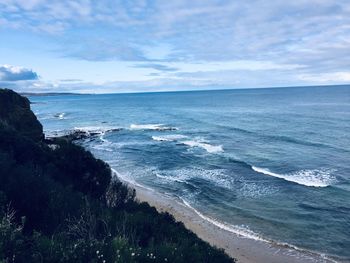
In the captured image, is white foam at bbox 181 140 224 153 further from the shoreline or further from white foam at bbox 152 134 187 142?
the shoreline

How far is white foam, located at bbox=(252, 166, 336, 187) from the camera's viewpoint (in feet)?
104

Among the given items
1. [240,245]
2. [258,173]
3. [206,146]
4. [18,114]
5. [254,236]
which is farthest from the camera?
[206,146]

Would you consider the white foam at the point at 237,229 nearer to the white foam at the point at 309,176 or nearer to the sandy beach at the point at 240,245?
the sandy beach at the point at 240,245

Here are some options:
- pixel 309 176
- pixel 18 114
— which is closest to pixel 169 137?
pixel 18 114

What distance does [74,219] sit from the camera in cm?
1288

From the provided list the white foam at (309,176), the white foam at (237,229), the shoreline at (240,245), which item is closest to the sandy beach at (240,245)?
the shoreline at (240,245)

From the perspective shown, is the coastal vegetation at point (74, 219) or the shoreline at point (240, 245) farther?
the shoreline at point (240, 245)

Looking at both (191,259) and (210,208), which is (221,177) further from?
(191,259)

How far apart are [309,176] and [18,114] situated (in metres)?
27.9

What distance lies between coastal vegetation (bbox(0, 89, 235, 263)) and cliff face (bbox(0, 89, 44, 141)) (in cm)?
1559

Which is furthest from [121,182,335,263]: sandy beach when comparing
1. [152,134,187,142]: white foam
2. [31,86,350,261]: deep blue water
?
[152,134,187,142]: white foam

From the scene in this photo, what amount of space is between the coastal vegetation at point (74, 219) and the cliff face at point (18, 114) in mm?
15586

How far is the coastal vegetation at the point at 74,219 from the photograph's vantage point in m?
8.84

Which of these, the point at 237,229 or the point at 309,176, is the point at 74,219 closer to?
the point at 237,229
